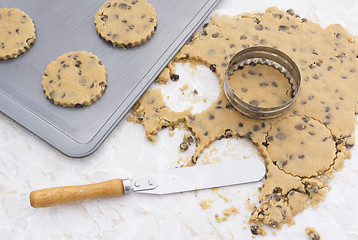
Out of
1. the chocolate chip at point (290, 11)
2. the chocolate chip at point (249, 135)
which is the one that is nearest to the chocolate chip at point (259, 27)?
the chocolate chip at point (290, 11)

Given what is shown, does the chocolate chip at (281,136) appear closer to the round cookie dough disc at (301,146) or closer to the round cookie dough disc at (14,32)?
the round cookie dough disc at (301,146)

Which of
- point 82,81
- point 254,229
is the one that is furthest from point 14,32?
point 254,229

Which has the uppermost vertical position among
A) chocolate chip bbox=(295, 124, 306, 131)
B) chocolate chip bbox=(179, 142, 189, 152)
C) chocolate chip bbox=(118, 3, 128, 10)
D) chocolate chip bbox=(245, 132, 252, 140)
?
chocolate chip bbox=(118, 3, 128, 10)

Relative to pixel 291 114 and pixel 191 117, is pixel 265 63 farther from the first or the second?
pixel 191 117

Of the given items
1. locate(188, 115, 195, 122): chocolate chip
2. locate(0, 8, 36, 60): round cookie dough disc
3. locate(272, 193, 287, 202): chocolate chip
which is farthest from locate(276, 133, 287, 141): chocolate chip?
locate(0, 8, 36, 60): round cookie dough disc

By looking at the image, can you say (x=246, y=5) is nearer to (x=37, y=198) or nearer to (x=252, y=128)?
(x=252, y=128)

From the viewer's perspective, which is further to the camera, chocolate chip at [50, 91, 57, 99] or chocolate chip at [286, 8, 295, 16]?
chocolate chip at [286, 8, 295, 16]

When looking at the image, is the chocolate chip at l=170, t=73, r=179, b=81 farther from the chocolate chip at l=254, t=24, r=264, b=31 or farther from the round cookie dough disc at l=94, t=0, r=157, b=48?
the chocolate chip at l=254, t=24, r=264, b=31
